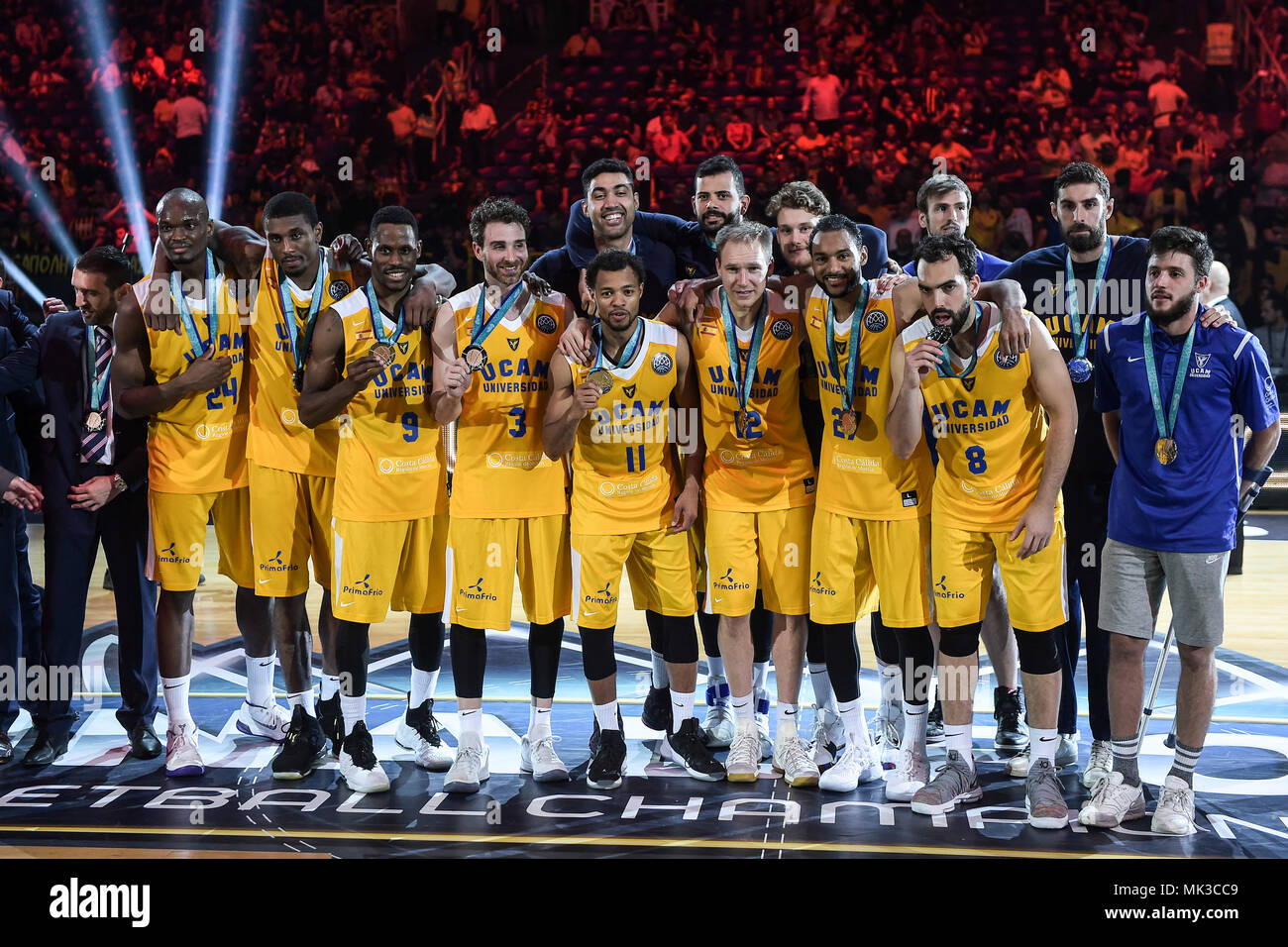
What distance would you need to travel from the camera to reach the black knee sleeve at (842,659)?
4.85 metres

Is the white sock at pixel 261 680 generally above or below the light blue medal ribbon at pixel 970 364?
below

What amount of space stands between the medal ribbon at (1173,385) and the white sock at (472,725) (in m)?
2.74

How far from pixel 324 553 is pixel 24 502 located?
1238 millimetres

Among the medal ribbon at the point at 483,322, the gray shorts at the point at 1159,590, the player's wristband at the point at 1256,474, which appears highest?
the medal ribbon at the point at 483,322

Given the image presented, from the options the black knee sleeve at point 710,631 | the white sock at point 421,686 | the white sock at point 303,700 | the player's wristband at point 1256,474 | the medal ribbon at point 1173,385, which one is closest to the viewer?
the medal ribbon at point 1173,385

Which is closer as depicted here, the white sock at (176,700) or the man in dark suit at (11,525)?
the white sock at (176,700)

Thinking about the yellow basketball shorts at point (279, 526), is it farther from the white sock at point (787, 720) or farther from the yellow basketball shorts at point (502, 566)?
the white sock at point (787, 720)

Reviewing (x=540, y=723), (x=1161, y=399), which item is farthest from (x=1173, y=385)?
(x=540, y=723)

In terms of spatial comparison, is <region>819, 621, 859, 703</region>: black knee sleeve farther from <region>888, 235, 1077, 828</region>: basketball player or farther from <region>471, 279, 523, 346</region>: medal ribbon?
<region>471, 279, 523, 346</region>: medal ribbon

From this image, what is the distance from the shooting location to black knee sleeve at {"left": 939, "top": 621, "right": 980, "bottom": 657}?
4613mm

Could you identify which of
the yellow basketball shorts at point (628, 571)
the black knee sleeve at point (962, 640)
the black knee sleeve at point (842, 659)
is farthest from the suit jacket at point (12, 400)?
the black knee sleeve at point (962, 640)

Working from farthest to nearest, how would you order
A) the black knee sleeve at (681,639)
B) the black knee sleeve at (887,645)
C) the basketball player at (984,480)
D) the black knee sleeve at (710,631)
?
the black knee sleeve at (710,631), the black knee sleeve at (887,645), the black knee sleeve at (681,639), the basketball player at (984,480)

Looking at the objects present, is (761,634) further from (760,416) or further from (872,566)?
(760,416)
